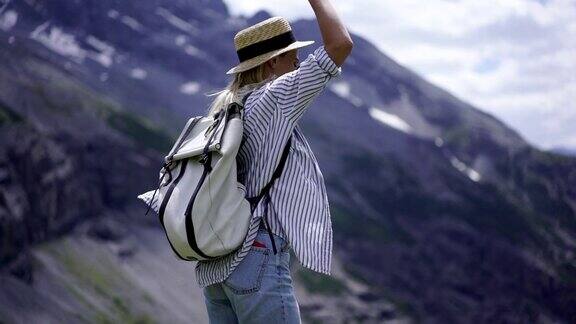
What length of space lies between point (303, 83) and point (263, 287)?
1.43m

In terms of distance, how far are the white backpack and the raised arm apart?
82 cm

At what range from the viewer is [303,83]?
19.3ft

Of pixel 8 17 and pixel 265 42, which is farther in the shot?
pixel 8 17

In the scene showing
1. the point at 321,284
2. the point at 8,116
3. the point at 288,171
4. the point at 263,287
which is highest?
the point at 288,171

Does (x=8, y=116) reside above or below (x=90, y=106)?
below

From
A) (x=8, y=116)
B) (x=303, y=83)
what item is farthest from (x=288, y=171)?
(x=8, y=116)

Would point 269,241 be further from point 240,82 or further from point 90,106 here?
point 90,106

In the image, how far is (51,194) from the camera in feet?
454

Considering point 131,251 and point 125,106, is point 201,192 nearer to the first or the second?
point 131,251

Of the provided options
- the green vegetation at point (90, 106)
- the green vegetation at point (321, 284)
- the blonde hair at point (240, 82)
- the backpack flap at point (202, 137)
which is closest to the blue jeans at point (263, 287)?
the backpack flap at point (202, 137)

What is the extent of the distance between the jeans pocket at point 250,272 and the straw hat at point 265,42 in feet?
4.63

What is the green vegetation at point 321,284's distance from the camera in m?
167

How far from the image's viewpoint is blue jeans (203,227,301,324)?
18.4 feet

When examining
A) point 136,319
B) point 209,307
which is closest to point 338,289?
point 136,319
